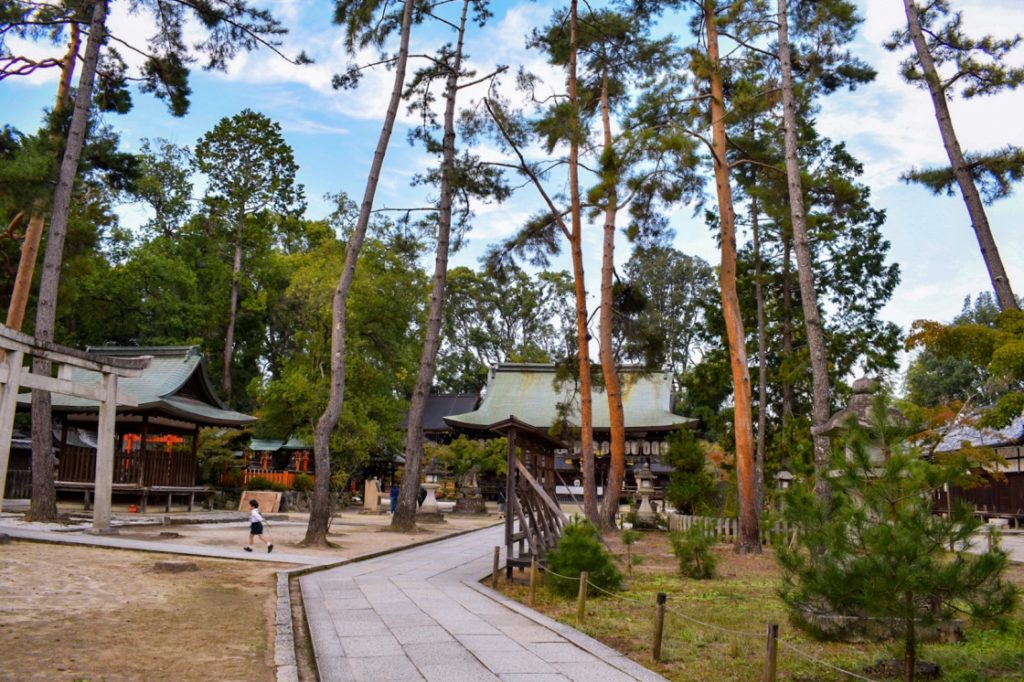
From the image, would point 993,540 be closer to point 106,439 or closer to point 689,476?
point 106,439

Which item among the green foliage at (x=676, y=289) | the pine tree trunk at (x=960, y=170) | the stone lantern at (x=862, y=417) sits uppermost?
the green foliage at (x=676, y=289)

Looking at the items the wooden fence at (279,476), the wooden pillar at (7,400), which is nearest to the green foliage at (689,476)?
the wooden fence at (279,476)

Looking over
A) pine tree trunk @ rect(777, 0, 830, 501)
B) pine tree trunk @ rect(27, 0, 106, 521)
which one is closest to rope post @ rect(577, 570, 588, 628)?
pine tree trunk @ rect(777, 0, 830, 501)

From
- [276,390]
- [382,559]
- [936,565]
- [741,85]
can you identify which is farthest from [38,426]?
[936,565]

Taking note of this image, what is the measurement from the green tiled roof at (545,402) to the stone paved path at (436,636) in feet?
69.1

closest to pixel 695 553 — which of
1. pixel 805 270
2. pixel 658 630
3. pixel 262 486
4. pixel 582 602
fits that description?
pixel 582 602

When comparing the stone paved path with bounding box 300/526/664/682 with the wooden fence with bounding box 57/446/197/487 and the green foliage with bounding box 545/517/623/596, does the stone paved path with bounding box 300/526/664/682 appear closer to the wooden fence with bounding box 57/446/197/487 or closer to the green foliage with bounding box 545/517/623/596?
the green foliage with bounding box 545/517/623/596

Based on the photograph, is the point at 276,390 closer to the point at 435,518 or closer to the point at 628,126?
the point at 435,518

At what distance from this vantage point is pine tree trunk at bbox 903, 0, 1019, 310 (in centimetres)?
909

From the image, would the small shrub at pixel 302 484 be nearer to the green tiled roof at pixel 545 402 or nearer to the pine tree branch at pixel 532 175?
the green tiled roof at pixel 545 402

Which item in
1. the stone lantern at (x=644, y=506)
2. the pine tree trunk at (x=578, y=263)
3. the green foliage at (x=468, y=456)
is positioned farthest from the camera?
the green foliage at (x=468, y=456)

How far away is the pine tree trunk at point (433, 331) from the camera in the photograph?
18188 millimetres

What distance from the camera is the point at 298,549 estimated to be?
13.1m

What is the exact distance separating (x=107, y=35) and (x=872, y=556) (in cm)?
1800
